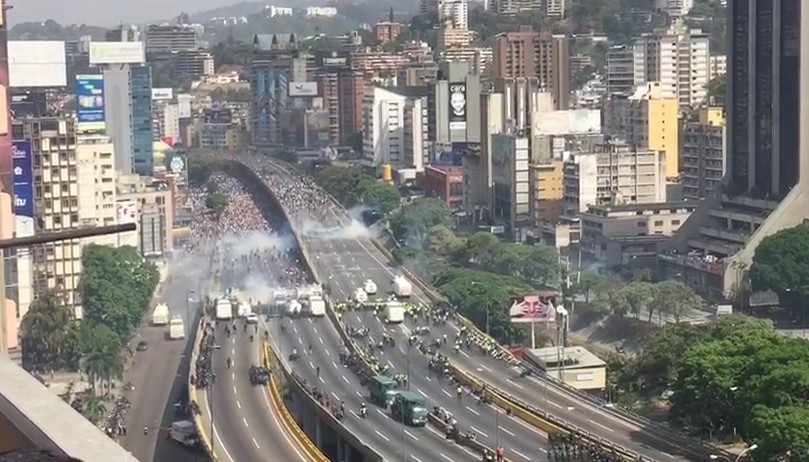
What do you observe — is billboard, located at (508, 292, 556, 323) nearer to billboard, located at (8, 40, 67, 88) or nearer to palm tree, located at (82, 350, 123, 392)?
palm tree, located at (82, 350, 123, 392)

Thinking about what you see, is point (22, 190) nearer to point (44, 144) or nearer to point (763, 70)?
point (44, 144)

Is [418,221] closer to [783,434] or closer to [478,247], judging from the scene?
[478,247]

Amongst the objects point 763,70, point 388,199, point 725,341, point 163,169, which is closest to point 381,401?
point 725,341

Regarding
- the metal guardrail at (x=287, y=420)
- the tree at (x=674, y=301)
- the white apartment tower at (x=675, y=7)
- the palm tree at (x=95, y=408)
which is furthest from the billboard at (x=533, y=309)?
the white apartment tower at (x=675, y=7)

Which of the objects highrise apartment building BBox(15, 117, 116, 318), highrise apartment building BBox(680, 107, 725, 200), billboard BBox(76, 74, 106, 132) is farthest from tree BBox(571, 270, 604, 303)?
billboard BBox(76, 74, 106, 132)

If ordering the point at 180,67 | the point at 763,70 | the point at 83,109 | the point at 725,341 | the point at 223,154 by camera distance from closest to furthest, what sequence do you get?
the point at 725,341 < the point at 763,70 < the point at 83,109 < the point at 223,154 < the point at 180,67

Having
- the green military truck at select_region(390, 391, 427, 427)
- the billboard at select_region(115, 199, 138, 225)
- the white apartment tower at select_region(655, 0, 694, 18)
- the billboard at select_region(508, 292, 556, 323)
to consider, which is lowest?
the green military truck at select_region(390, 391, 427, 427)
